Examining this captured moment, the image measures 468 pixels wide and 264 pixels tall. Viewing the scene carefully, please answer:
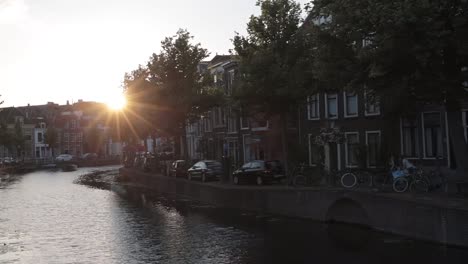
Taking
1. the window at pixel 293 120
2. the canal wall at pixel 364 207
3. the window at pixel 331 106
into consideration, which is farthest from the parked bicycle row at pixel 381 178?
the window at pixel 293 120

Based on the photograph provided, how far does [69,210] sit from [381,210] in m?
19.6

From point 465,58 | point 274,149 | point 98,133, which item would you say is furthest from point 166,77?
point 98,133

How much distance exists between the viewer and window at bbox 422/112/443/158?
33469 millimetres

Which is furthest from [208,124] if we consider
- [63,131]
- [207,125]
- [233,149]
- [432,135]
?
[63,131]

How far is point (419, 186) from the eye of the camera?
24625 millimetres

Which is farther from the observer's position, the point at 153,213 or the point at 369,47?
the point at 153,213

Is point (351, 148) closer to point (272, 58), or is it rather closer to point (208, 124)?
point (272, 58)

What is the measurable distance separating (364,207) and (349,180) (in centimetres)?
493

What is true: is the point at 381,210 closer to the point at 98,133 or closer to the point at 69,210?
the point at 69,210

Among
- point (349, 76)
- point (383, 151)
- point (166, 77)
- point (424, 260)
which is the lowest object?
point (424, 260)

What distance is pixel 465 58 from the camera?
2070 cm

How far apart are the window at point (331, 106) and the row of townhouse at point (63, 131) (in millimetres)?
98468

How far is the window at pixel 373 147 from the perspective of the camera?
1433 inches

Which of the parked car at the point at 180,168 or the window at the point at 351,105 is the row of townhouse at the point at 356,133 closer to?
the window at the point at 351,105
